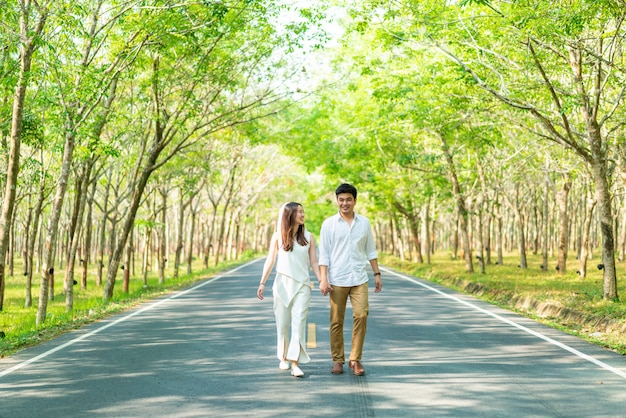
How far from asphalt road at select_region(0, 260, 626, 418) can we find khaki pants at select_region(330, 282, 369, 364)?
31 cm

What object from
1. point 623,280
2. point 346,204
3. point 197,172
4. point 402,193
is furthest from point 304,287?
point 402,193

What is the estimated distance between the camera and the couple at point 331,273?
7828 millimetres

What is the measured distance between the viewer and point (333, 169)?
134ft

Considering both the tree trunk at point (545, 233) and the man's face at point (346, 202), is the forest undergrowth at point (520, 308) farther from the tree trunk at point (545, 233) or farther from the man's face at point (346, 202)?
the man's face at point (346, 202)

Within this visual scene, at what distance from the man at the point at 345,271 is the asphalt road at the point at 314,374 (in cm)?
38

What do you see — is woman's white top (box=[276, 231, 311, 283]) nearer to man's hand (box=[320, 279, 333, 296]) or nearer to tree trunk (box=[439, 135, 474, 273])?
man's hand (box=[320, 279, 333, 296])

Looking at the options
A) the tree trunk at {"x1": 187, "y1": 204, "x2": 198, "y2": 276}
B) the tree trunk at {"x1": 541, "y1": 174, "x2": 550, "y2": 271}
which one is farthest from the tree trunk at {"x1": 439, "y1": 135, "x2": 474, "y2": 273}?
the tree trunk at {"x1": 187, "y1": 204, "x2": 198, "y2": 276}

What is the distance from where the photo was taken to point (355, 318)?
7.85 metres

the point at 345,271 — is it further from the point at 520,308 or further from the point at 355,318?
the point at 520,308

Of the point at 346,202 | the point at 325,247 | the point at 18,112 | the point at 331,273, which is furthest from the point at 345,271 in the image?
the point at 18,112

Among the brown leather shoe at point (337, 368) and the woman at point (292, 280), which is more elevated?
the woman at point (292, 280)

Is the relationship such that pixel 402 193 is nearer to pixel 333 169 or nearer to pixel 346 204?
pixel 333 169

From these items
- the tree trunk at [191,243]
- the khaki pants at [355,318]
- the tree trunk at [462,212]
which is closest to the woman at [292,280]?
the khaki pants at [355,318]

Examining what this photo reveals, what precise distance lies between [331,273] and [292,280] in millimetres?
442
